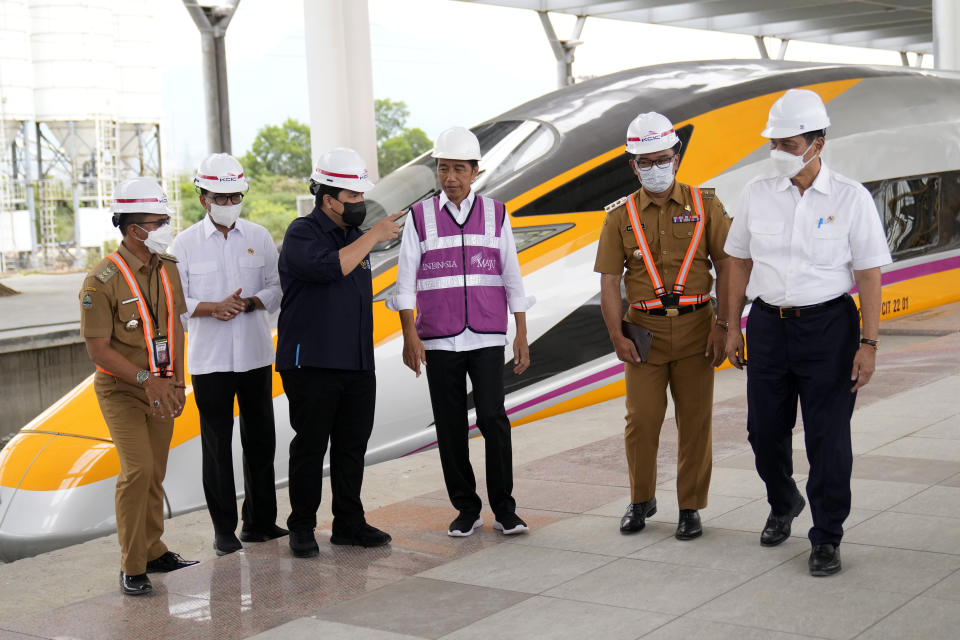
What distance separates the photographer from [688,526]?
4199mm

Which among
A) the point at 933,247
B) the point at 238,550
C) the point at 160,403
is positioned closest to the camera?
the point at 160,403

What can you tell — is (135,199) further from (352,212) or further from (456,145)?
(456,145)

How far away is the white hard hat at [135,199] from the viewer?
13.3ft

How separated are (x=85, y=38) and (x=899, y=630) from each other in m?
29.0

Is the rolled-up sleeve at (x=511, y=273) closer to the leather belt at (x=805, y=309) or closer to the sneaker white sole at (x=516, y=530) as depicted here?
the sneaker white sole at (x=516, y=530)

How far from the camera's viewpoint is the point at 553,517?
466 cm

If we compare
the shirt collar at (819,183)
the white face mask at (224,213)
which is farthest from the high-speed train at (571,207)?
the shirt collar at (819,183)

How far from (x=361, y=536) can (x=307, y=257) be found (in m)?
1.17

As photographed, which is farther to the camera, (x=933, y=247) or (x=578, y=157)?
(x=933, y=247)

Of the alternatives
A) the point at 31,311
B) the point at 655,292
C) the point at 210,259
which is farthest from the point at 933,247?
the point at 31,311

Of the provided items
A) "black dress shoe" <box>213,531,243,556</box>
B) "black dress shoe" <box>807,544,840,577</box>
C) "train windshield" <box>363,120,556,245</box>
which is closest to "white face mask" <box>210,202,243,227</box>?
"black dress shoe" <box>213,531,243,556</box>

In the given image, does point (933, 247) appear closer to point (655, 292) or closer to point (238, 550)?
point (655, 292)

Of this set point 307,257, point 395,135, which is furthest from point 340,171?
point 395,135

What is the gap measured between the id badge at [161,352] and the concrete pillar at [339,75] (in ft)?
32.1
